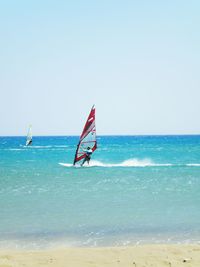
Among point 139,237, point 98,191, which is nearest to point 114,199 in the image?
point 98,191

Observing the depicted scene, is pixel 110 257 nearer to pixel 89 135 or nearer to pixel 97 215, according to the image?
pixel 97 215

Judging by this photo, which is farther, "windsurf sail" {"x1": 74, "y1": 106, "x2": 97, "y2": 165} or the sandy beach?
"windsurf sail" {"x1": 74, "y1": 106, "x2": 97, "y2": 165}

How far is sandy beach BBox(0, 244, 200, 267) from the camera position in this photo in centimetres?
675

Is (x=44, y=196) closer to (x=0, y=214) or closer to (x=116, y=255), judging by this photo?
(x=0, y=214)

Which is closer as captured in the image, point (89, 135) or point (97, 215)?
point (97, 215)

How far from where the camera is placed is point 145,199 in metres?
14.8

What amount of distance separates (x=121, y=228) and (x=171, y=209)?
10.2ft

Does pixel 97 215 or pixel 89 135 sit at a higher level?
pixel 89 135

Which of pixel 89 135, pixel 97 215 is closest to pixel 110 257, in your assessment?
pixel 97 215

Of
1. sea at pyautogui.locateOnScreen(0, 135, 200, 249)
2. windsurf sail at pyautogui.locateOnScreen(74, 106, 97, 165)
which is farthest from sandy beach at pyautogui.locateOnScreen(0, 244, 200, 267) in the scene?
windsurf sail at pyautogui.locateOnScreen(74, 106, 97, 165)

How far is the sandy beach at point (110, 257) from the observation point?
675cm

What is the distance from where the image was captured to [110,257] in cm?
720

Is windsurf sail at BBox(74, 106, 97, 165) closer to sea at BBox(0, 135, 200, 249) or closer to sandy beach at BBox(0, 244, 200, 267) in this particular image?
sea at BBox(0, 135, 200, 249)

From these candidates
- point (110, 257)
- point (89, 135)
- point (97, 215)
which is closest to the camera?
point (110, 257)
